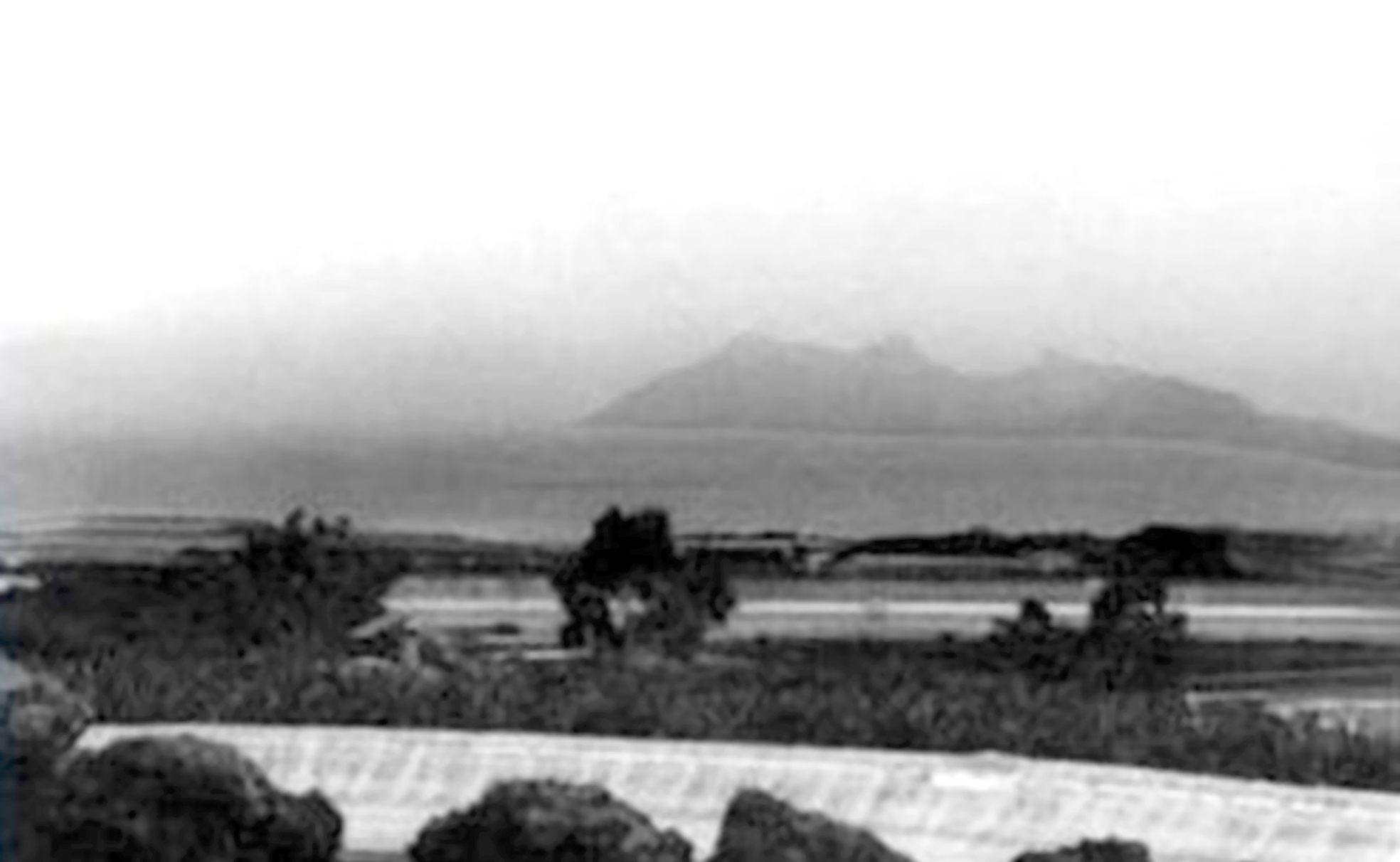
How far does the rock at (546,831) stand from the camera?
3.36 m

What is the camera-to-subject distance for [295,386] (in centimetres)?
334

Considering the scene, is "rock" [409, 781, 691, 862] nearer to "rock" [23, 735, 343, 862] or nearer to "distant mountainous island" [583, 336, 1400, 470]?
"rock" [23, 735, 343, 862]

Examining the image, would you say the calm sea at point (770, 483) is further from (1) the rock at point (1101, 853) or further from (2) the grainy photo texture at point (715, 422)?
(1) the rock at point (1101, 853)

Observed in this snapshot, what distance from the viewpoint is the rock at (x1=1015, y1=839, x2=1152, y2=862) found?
10.8 feet

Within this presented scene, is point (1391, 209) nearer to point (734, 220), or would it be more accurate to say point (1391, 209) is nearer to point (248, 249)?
point (734, 220)

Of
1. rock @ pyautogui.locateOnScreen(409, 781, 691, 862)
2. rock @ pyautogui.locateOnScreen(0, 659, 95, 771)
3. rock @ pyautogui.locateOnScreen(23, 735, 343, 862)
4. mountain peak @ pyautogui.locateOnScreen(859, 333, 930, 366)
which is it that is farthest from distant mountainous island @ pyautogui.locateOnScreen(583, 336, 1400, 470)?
rock @ pyautogui.locateOnScreen(0, 659, 95, 771)

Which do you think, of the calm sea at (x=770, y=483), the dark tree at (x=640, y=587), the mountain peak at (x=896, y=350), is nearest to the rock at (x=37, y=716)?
the calm sea at (x=770, y=483)

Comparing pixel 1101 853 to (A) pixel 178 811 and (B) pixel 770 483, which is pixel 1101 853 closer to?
(B) pixel 770 483

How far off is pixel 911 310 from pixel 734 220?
18 cm

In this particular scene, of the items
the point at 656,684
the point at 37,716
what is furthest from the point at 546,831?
the point at 37,716

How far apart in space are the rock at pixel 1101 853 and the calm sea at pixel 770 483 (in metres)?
0.28

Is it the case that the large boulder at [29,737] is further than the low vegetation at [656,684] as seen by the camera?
Yes

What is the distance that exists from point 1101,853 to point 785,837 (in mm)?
287

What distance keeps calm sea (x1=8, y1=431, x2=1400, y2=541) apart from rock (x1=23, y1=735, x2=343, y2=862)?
25 cm
